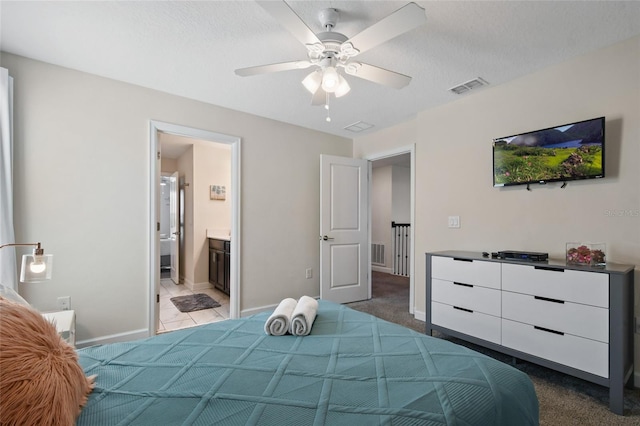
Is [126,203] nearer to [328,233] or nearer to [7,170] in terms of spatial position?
[7,170]

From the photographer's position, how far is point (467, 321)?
253cm

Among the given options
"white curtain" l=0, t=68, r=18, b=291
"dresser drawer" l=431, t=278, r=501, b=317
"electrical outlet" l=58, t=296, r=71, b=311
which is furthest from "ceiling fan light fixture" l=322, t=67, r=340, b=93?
"electrical outlet" l=58, t=296, r=71, b=311

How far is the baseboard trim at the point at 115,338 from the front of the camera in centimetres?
255

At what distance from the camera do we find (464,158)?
304 cm

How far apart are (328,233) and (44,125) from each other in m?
3.02

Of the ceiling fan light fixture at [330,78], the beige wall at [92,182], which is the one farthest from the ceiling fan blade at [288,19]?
the beige wall at [92,182]

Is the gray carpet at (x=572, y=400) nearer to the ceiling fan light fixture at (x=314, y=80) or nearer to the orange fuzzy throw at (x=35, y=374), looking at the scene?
the orange fuzzy throw at (x=35, y=374)

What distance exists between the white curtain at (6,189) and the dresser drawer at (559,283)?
12.1 feet

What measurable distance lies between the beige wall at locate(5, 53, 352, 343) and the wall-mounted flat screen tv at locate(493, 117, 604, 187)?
107 inches

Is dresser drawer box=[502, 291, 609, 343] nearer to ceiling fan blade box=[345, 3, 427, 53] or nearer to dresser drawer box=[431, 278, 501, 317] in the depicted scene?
dresser drawer box=[431, 278, 501, 317]

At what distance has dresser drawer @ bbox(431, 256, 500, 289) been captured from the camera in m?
2.36

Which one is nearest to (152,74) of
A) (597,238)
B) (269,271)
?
(269,271)

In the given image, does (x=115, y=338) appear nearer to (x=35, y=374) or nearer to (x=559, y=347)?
(x=35, y=374)

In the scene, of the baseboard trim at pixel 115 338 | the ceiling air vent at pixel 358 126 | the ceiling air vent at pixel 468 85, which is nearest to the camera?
the baseboard trim at pixel 115 338
